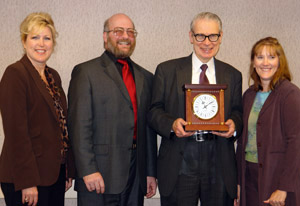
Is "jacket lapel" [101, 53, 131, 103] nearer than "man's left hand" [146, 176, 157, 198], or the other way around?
"jacket lapel" [101, 53, 131, 103]

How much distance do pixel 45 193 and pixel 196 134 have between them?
1209 mm

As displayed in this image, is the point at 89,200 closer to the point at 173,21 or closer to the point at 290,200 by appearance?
the point at 290,200

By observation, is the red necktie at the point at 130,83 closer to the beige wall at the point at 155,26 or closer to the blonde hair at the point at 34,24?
the blonde hair at the point at 34,24

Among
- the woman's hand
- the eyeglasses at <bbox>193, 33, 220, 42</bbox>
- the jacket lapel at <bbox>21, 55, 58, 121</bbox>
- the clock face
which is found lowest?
the woman's hand

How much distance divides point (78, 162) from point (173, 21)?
205 cm

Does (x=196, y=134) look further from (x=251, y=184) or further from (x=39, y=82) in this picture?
(x=39, y=82)

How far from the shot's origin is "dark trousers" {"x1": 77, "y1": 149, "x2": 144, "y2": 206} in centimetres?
259

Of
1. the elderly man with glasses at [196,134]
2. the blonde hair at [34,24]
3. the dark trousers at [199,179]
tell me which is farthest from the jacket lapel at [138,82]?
the blonde hair at [34,24]

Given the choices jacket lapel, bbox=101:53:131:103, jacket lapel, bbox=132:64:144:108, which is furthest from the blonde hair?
jacket lapel, bbox=132:64:144:108

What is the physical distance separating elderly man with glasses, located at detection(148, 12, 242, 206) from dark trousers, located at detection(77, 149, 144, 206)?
0.66 ft

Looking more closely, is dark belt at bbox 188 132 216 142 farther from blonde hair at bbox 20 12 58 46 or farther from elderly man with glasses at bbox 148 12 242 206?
blonde hair at bbox 20 12 58 46

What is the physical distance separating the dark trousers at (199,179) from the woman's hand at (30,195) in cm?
102

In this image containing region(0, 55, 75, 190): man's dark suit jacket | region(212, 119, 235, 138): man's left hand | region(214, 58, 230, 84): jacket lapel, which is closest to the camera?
region(0, 55, 75, 190): man's dark suit jacket

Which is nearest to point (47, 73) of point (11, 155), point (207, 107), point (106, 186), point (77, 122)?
point (77, 122)
